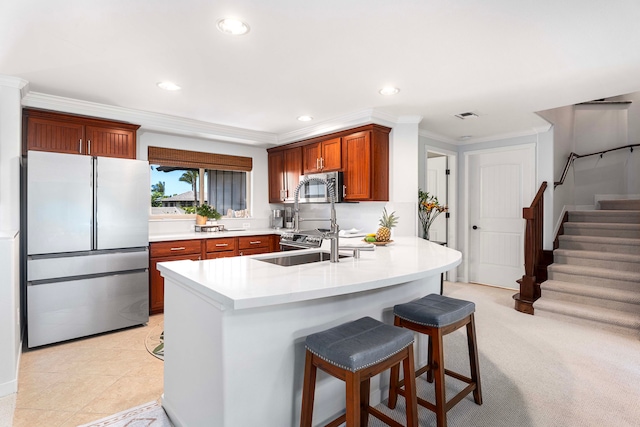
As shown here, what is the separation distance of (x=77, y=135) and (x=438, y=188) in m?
4.99

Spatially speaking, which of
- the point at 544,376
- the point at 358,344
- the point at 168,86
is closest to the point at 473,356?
the point at 544,376

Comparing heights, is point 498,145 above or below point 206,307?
above

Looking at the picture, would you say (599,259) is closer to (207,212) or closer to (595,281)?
(595,281)

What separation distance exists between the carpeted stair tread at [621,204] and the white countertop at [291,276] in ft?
15.0

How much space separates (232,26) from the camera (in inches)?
77.6

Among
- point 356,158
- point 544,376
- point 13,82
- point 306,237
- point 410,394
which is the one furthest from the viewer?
point 356,158

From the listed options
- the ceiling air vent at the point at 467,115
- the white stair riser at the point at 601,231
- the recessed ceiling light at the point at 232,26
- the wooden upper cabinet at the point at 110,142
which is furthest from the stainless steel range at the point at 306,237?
the white stair riser at the point at 601,231

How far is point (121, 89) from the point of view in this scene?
2.98 m

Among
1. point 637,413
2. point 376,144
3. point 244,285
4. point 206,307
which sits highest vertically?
point 376,144

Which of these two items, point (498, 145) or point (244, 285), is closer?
point (244, 285)

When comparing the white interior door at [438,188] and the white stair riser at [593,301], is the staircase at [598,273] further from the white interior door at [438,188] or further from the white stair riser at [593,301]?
the white interior door at [438,188]

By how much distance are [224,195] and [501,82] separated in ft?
12.5

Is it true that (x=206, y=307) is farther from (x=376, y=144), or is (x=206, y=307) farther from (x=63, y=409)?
(x=376, y=144)

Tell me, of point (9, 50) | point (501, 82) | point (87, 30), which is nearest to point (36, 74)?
point (9, 50)
